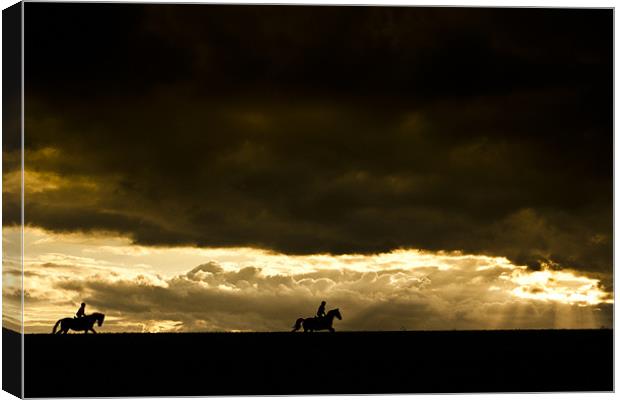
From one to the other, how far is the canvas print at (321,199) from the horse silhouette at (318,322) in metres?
0.08

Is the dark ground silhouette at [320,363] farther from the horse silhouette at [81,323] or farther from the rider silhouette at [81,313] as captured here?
the rider silhouette at [81,313]

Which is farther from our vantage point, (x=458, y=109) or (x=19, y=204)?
(x=458, y=109)

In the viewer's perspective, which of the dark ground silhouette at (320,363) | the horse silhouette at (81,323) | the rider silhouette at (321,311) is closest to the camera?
the dark ground silhouette at (320,363)

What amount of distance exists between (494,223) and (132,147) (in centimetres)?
532

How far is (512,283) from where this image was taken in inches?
831

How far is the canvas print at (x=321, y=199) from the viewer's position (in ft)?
66.3

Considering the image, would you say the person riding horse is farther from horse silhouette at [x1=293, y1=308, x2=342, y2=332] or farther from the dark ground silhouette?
horse silhouette at [x1=293, y1=308, x2=342, y2=332]

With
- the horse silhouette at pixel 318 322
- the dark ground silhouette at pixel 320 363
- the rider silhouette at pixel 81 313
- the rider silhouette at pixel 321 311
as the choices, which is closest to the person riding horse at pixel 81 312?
the rider silhouette at pixel 81 313

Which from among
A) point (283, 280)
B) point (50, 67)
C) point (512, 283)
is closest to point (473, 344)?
point (512, 283)

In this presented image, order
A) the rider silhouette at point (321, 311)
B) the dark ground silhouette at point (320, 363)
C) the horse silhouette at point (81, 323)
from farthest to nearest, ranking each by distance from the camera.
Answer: the rider silhouette at point (321, 311)
the horse silhouette at point (81, 323)
the dark ground silhouette at point (320, 363)

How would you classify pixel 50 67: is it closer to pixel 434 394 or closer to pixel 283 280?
pixel 283 280

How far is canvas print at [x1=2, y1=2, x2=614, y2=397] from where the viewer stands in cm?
2022

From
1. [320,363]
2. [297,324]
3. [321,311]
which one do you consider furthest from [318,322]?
[320,363]

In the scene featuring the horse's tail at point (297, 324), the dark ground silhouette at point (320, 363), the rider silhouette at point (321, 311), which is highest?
the rider silhouette at point (321, 311)
